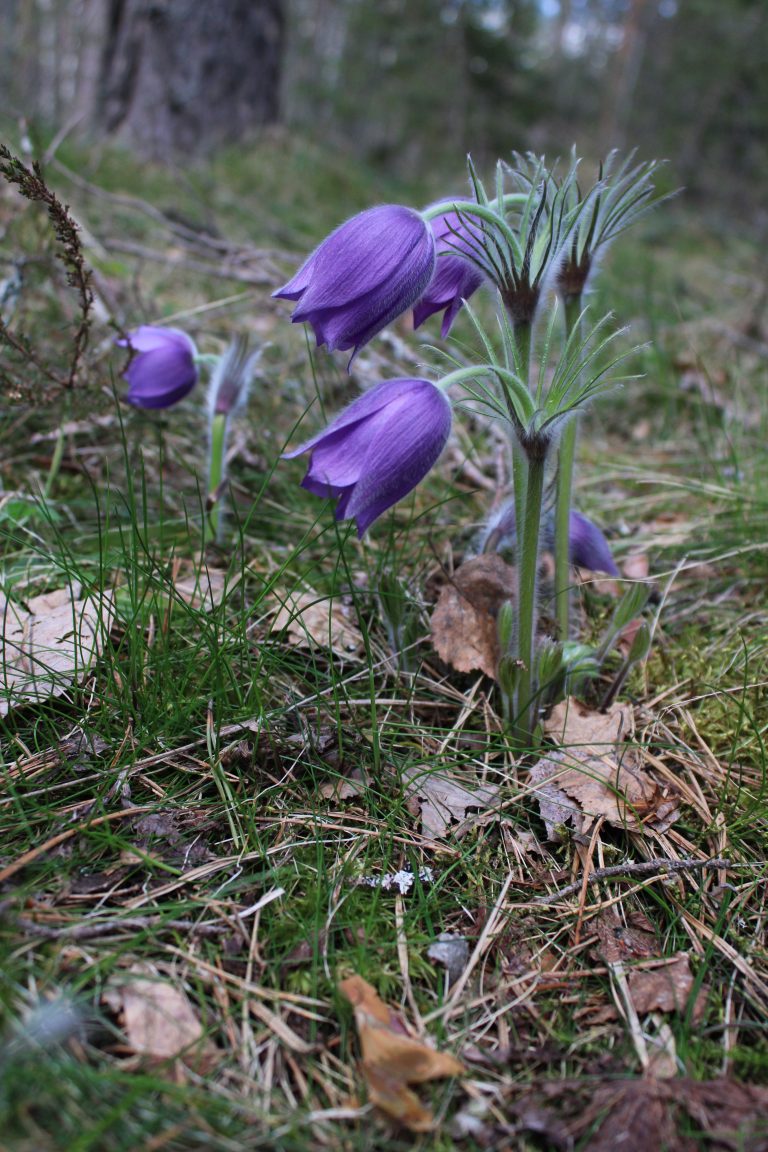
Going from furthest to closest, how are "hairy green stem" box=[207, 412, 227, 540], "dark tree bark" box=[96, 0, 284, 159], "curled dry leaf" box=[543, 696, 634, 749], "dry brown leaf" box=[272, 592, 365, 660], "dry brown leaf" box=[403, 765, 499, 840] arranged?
"dark tree bark" box=[96, 0, 284, 159]
"hairy green stem" box=[207, 412, 227, 540]
"dry brown leaf" box=[272, 592, 365, 660]
"curled dry leaf" box=[543, 696, 634, 749]
"dry brown leaf" box=[403, 765, 499, 840]

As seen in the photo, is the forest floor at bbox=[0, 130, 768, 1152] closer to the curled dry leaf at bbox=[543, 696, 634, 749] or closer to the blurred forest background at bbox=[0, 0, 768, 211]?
the curled dry leaf at bbox=[543, 696, 634, 749]

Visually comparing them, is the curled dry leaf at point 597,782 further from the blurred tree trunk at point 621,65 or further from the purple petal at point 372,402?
the blurred tree trunk at point 621,65

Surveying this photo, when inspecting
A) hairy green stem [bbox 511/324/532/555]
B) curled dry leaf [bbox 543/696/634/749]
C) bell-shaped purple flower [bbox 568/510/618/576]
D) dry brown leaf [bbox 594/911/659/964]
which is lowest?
dry brown leaf [bbox 594/911/659/964]

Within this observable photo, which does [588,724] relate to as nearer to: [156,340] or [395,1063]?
[395,1063]

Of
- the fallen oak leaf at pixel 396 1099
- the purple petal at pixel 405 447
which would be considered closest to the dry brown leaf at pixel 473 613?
the purple petal at pixel 405 447

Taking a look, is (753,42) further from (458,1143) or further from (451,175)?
(458,1143)

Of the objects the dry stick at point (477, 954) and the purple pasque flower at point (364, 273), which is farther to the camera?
the purple pasque flower at point (364, 273)

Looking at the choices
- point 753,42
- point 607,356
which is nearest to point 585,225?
point 607,356

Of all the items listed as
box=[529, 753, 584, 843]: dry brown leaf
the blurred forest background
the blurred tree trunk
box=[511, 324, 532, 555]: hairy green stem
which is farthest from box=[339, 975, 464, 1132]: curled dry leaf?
the blurred tree trunk
